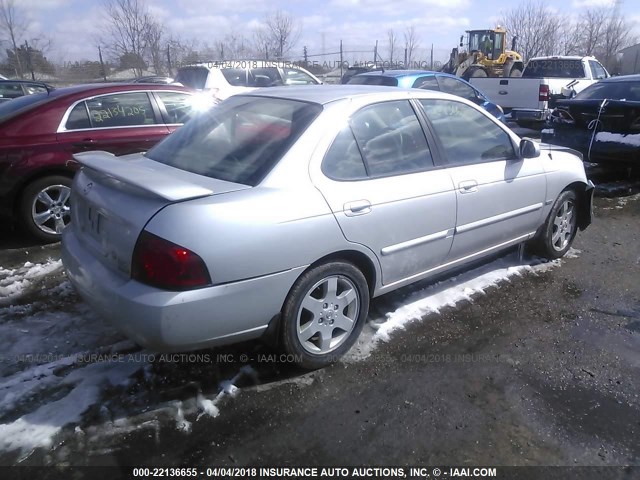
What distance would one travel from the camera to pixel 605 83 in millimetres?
8461

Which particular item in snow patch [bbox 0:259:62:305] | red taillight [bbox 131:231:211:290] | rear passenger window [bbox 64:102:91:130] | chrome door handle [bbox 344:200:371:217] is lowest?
snow patch [bbox 0:259:62:305]

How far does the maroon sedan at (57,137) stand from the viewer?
15.9 ft

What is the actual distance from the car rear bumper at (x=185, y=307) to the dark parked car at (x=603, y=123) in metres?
6.32

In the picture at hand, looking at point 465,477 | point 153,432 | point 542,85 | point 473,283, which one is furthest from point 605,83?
point 153,432

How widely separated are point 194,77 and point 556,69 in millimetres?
9978

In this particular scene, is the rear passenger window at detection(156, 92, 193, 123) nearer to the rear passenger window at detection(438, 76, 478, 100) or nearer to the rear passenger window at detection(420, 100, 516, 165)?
the rear passenger window at detection(420, 100, 516, 165)

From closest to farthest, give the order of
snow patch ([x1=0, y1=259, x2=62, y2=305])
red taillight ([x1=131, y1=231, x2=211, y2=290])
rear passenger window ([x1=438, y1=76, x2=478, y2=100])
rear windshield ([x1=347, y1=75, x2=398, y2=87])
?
red taillight ([x1=131, y1=231, x2=211, y2=290]), snow patch ([x1=0, y1=259, x2=62, y2=305]), rear windshield ([x1=347, y1=75, x2=398, y2=87]), rear passenger window ([x1=438, y1=76, x2=478, y2=100])

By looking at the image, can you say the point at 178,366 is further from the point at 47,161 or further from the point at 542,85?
the point at 542,85

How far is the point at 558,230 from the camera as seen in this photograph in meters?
4.82

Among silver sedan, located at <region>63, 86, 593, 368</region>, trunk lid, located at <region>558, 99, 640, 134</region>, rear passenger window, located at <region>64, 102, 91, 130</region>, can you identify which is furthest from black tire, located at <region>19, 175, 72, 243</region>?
trunk lid, located at <region>558, 99, 640, 134</region>

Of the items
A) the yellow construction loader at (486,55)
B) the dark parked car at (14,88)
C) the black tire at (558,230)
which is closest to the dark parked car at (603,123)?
the black tire at (558,230)

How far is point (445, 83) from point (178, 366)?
25.6 feet

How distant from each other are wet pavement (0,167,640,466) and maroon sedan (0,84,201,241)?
1.31 metres

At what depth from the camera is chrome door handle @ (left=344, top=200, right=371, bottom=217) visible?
2.99m
